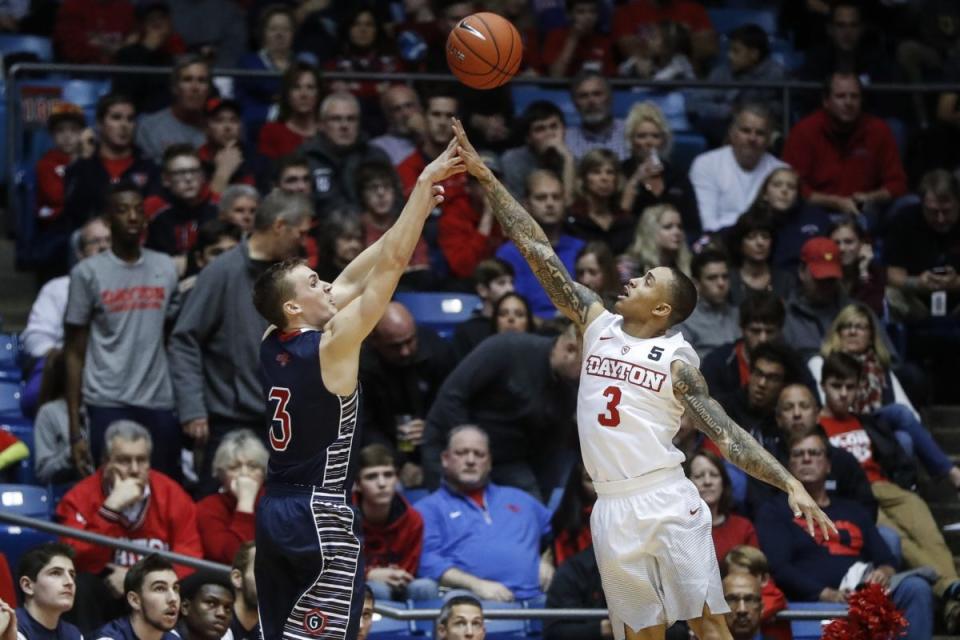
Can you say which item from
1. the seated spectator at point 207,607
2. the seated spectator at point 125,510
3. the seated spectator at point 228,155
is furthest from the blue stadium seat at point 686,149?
the seated spectator at point 207,607

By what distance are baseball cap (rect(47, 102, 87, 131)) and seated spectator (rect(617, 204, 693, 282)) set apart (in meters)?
4.09

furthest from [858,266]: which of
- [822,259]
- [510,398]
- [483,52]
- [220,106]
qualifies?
[483,52]

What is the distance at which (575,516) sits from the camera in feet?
34.7

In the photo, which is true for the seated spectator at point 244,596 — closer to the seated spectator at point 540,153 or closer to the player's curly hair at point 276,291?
the player's curly hair at point 276,291

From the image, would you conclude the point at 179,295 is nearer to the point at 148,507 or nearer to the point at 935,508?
the point at 148,507

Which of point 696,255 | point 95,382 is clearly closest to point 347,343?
point 95,382

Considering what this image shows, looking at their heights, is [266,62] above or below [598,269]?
above

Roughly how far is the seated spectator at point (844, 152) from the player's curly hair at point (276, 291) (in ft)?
24.0

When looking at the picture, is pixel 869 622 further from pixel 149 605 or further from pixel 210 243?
pixel 210 243

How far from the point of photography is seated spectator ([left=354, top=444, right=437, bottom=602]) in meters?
10.4

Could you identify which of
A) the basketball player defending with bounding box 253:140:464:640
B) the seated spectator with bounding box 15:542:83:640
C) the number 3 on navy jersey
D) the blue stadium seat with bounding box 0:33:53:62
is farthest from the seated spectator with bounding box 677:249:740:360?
the blue stadium seat with bounding box 0:33:53:62

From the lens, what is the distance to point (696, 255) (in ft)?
40.7

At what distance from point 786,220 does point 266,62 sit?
4.35 m

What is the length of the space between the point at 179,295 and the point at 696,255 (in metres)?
3.49
